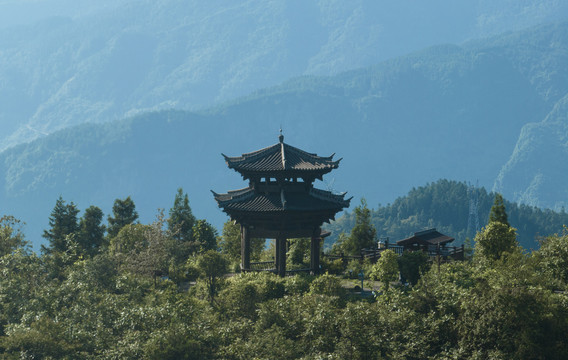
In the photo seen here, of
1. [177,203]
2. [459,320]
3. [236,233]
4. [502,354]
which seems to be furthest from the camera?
[177,203]

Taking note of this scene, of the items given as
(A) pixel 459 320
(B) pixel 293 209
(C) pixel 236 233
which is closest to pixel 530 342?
(A) pixel 459 320

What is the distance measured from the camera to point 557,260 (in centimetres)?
4144

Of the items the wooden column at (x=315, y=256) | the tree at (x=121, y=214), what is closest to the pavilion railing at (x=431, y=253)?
the wooden column at (x=315, y=256)

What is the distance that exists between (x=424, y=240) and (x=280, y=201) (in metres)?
15.5

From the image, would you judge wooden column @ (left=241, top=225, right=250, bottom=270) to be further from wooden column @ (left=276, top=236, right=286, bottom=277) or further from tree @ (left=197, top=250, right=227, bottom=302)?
tree @ (left=197, top=250, right=227, bottom=302)

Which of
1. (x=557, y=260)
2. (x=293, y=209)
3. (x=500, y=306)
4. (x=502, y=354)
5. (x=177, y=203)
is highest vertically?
(x=177, y=203)

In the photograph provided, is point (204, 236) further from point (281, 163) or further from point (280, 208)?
point (280, 208)

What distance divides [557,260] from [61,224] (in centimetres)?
4685

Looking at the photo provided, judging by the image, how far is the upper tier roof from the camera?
49219 mm

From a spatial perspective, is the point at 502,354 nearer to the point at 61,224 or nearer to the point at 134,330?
the point at 134,330

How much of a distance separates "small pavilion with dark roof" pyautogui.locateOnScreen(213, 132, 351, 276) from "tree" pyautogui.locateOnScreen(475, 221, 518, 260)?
383 inches

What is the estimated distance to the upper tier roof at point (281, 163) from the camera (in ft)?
161

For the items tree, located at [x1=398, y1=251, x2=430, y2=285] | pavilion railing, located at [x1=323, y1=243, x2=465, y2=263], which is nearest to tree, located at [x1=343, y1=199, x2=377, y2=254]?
pavilion railing, located at [x1=323, y1=243, x2=465, y2=263]

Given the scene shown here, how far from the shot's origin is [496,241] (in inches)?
1796
